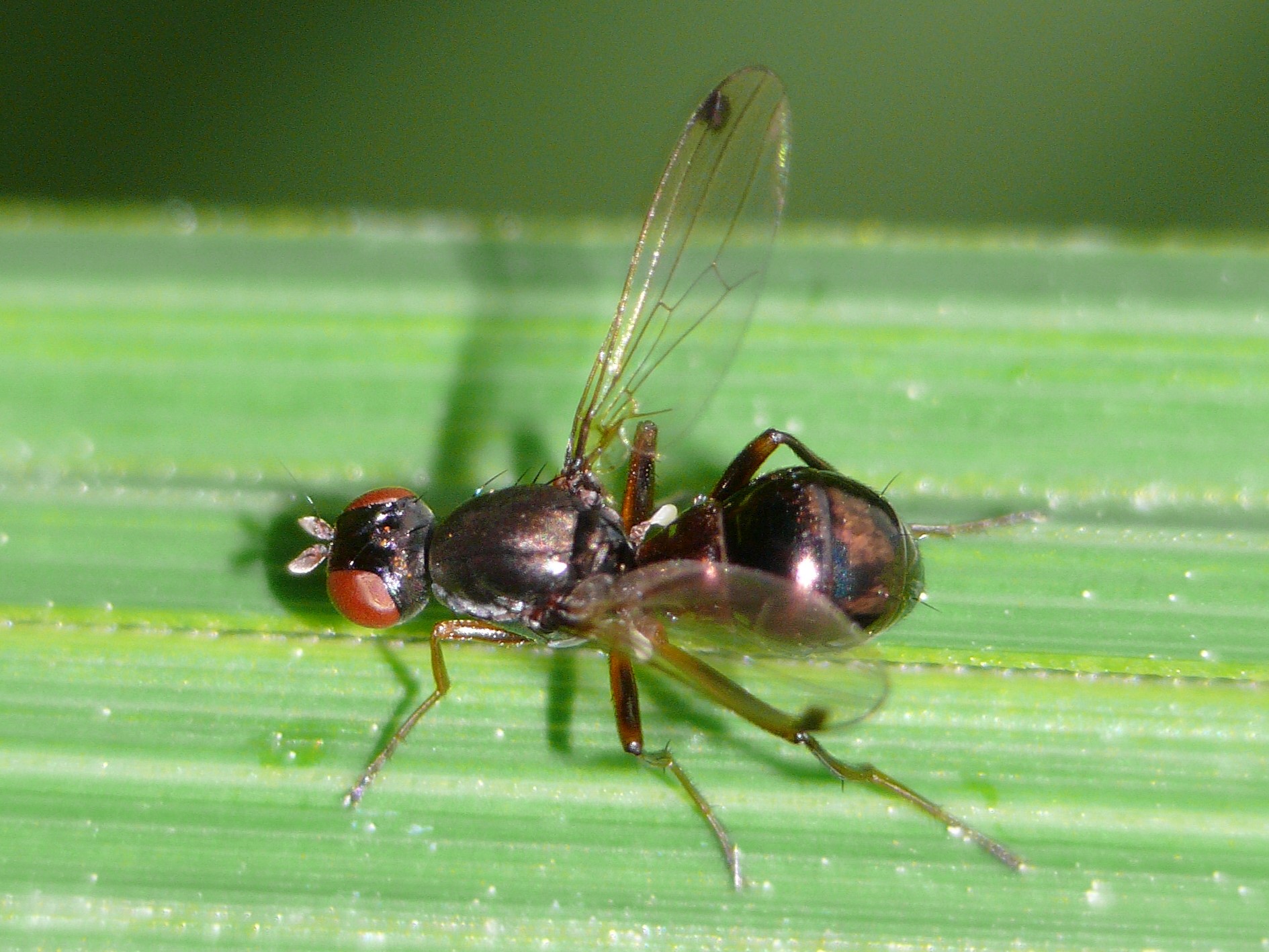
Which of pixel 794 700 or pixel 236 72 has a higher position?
pixel 236 72

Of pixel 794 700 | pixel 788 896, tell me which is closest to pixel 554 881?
pixel 788 896

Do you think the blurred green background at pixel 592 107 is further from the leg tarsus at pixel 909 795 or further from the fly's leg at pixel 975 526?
the leg tarsus at pixel 909 795

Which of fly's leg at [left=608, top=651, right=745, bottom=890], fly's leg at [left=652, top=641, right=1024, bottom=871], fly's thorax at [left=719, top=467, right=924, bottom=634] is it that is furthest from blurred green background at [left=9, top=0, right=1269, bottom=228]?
fly's leg at [left=652, top=641, right=1024, bottom=871]

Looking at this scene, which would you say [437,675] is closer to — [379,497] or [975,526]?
[379,497]

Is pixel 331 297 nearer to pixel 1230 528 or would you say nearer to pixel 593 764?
pixel 593 764

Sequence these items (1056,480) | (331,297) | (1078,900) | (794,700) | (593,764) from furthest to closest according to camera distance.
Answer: (331,297)
(1056,480)
(593,764)
(1078,900)
(794,700)
